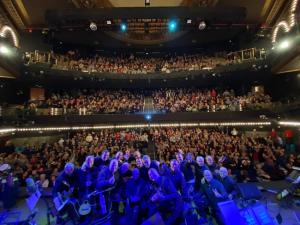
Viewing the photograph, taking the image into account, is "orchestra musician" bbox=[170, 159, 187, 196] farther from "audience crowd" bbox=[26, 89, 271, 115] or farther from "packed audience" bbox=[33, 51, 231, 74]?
"packed audience" bbox=[33, 51, 231, 74]

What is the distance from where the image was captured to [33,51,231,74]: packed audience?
2139 centimetres

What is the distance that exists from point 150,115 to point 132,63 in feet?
26.4

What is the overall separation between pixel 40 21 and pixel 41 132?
8.61 m

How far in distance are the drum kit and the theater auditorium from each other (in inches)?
1.3

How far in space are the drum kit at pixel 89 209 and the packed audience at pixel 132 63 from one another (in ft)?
51.5

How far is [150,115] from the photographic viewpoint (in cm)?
1948

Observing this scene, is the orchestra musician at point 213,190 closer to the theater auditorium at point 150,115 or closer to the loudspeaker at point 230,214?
the theater auditorium at point 150,115

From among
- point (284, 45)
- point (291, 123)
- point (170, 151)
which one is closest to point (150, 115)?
point (170, 151)

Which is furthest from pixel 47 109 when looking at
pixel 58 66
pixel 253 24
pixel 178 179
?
pixel 253 24

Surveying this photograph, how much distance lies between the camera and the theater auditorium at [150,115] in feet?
20.5

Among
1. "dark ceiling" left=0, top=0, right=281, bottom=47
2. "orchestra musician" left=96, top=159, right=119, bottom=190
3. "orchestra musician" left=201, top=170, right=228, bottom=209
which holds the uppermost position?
"dark ceiling" left=0, top=0, right=281, bottom=47

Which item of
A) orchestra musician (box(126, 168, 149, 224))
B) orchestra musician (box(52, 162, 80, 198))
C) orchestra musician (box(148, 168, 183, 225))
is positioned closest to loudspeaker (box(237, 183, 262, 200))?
orchestra musician (box(148, 168, 183, 225))

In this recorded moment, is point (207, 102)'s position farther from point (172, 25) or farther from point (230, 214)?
point (230, 214)

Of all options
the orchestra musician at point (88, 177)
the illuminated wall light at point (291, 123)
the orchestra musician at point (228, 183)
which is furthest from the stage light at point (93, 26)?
the illuminated wall light at point (291, 123)
